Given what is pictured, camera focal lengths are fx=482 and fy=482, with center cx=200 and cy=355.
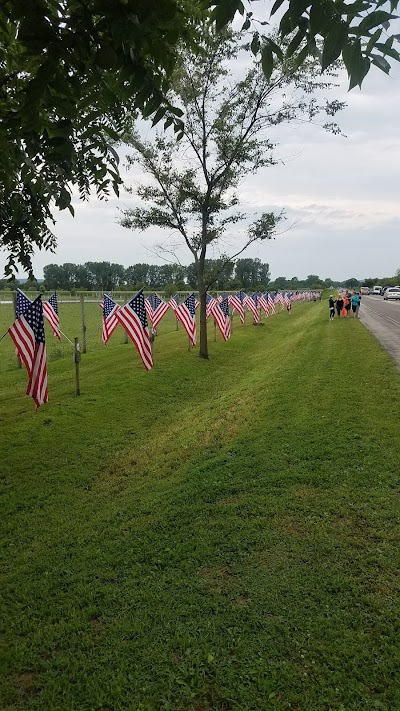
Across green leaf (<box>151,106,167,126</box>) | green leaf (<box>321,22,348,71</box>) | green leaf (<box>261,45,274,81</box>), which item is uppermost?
green leaf (<box>261,45,274,81</box>)

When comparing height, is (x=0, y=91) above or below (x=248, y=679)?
above

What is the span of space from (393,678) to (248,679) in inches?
34.8

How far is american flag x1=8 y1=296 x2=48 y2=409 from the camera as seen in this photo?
8.55 metres

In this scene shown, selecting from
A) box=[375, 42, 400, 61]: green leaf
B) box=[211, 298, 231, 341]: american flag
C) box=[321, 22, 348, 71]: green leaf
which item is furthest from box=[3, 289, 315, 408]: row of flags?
box=[375, 42, 400, 61]: green leaf

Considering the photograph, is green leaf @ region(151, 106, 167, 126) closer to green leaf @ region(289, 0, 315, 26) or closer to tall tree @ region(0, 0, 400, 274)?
tall tree @ region(0, 0, 400, 274)

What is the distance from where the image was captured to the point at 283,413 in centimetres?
875

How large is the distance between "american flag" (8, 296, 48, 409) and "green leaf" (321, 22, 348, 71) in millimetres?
7275

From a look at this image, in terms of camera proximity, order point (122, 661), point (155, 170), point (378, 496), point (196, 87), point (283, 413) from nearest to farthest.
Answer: point (122, 661) → point (378, 496) → point (283, 413) → point (196, 87) → point (155, 170)

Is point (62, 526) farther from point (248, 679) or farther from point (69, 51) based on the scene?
point (69, 51)

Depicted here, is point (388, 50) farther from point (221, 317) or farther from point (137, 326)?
Answer: point (221, 317)

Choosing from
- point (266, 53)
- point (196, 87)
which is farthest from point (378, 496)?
point (196, 87)

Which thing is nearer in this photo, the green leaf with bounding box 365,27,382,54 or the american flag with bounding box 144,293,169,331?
the green leaf with bounding box 365,27,382,54

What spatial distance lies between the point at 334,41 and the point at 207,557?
4.08 metres

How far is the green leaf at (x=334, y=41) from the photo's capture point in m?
2.03
